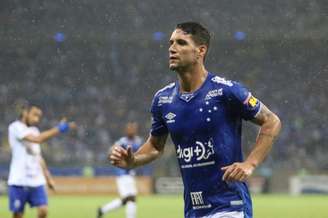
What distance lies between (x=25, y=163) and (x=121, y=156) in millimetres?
6617

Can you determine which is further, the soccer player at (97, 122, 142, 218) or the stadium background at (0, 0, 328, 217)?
the soccer player at (97, 122, 142, 218)

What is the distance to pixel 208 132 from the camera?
19.2 ft

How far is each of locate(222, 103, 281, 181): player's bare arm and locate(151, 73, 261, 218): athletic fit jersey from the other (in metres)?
0.08

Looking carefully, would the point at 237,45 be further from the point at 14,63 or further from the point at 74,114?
the point at 74,114

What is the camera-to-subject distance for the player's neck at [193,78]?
6.00 metres

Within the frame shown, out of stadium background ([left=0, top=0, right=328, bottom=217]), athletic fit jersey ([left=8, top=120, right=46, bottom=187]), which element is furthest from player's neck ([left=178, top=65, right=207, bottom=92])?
athletic fit jersey ([left=8, top=120, right=46, bottom=187])

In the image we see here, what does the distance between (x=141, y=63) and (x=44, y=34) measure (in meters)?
5.64

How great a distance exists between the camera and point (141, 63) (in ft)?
56.9

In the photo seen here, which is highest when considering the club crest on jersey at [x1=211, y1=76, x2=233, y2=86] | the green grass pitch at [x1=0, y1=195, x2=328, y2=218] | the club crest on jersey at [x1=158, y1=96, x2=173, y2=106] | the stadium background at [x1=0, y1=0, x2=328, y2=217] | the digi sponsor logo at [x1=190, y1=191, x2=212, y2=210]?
the stadium background at [x1=0, y1=0, x2=328, y2=217]

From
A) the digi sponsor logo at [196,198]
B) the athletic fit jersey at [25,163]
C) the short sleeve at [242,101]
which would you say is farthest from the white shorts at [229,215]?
the athletic fit jersey at [25,163]

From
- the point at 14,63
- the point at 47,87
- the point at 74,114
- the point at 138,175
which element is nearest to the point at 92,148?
the point at 138,175

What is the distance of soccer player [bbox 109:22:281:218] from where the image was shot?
5793 millimetres

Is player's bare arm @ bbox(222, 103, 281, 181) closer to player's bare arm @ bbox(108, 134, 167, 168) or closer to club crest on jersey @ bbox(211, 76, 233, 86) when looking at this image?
club crest on jersey @ bbox(211, 76, 233, 86)

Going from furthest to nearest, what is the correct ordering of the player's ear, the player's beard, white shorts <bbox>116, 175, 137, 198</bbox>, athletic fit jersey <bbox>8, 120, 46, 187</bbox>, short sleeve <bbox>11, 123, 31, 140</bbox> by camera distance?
1. white shorts <bbox>116, 175, 137, 198</bbox>
2. athletic fit jersey <bbox>8, 120, 46, 187</bbox>
3. short sleeve <bbox>11, 123, 31, 140</bbox>
4. the player's ear
5. the player's beard
